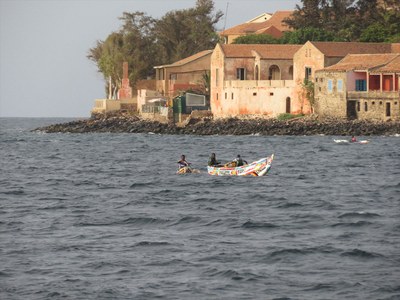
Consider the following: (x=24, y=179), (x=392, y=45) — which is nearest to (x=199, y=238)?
(x=24, y=179)

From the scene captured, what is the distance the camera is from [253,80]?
354 feet

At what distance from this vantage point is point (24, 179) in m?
58.4

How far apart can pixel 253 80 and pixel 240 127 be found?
804cm

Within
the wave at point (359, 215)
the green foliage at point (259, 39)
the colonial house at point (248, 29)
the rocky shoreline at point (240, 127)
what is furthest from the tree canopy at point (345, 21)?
Result: the wave at point (359, 215)

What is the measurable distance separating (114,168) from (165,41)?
80860mm

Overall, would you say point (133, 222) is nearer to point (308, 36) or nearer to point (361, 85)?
point (361, 85)

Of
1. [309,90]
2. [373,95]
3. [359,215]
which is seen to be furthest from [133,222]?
[309,90]

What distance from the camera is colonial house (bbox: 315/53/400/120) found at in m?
94.6

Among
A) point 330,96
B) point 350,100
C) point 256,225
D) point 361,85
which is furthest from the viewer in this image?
point 330,96

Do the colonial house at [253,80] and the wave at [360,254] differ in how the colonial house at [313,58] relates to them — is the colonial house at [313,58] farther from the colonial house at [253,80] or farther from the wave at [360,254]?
→ the wave at [360,254]

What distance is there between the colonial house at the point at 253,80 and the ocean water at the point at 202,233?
130 ft

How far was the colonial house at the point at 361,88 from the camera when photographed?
9456 cm

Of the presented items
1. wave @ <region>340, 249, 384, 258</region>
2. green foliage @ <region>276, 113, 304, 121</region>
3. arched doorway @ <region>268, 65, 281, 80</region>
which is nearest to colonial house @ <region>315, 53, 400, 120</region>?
green foliage @ <region>276, 113, 304, 121</region>

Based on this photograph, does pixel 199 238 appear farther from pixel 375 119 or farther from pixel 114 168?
pixel 375 119
